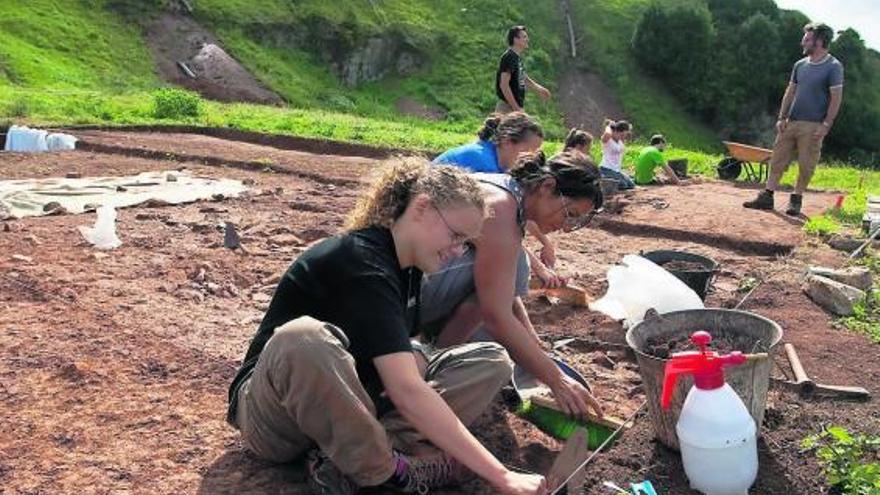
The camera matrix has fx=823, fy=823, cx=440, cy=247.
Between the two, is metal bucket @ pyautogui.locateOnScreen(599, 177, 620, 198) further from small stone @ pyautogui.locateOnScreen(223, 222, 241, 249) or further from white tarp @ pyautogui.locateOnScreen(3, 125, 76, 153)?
white tarp @ pyautogui.locateOnScreen(3, 125, 76, 153)

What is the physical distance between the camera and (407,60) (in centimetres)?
3869

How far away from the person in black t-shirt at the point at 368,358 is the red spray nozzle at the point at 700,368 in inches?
23.6

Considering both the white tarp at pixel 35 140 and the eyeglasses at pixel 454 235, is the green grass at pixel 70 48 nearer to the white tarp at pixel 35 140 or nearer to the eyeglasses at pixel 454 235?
the white tarp at pixel 35 140

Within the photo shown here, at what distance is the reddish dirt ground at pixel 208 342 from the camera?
294cm

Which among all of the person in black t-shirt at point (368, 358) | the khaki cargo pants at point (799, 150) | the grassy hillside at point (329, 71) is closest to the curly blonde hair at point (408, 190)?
the person in black t-shirt at point (368, 358)

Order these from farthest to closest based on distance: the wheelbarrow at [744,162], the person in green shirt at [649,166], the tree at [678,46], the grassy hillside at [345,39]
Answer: the tree at [678,46] → the grassy hillside at [345,39] → the wheelbarrow at [744,162] → the person in green shirt at [649,166]

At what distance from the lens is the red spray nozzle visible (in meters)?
2.59

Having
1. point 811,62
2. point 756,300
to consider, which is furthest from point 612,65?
point 756,300

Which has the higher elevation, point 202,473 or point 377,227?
point 377,227

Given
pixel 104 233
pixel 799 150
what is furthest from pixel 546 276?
pixel 799 150

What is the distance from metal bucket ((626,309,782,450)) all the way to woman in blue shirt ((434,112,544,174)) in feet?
4.00

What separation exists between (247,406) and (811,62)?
275 inches

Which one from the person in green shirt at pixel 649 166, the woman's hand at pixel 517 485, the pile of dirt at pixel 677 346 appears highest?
the pile of dirt at pixel 677 346

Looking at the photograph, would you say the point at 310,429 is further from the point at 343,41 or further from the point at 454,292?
the point at 343,41
